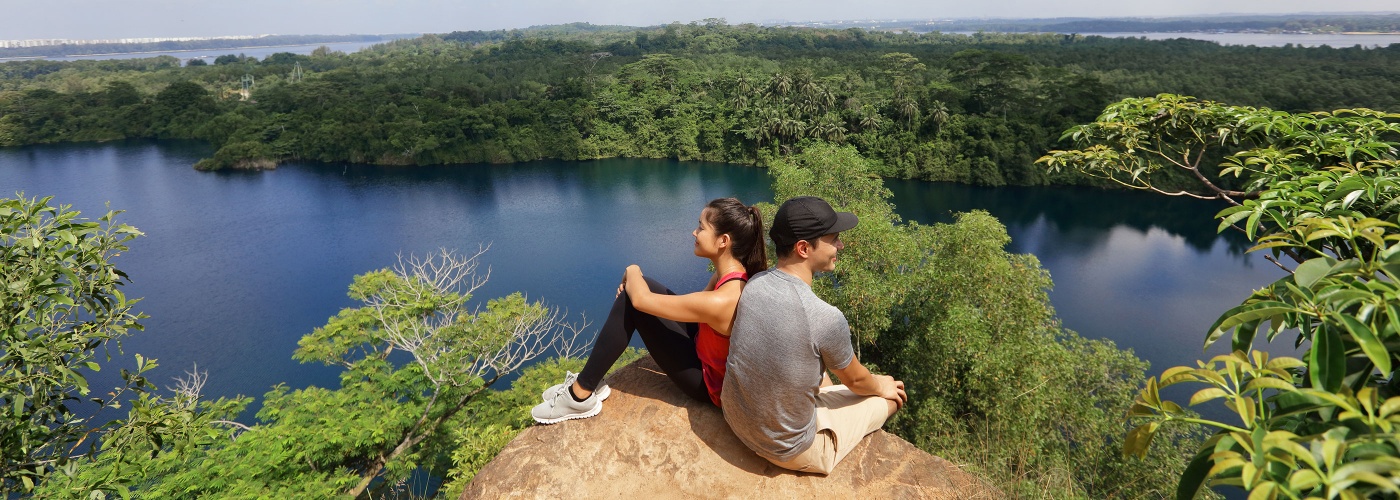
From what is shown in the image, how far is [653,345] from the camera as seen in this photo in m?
2.66

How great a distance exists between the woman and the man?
15 cm

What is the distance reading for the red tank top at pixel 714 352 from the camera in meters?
2.35

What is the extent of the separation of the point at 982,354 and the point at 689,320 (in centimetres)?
726

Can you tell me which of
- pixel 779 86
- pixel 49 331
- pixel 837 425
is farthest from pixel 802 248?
pixel 779 86

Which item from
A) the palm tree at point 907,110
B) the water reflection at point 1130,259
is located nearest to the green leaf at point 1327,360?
the water reflection at point 1130,259

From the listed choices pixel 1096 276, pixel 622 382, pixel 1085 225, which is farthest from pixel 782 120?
pixel 622 382

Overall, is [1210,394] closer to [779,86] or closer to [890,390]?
[890,390]

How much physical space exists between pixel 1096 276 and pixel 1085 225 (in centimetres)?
643

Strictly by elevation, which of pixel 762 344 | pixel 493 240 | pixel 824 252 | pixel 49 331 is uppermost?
pixel 824 252

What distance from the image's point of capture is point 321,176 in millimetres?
35938

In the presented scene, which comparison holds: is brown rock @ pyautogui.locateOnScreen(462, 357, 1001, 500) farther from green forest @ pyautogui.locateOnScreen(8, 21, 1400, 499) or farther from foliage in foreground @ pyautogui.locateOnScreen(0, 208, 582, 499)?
foliage in foreground @ pyautogui.locateOnScreen(0, 208, 582, 499)

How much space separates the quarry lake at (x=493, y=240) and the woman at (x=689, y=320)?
13216 millimetres

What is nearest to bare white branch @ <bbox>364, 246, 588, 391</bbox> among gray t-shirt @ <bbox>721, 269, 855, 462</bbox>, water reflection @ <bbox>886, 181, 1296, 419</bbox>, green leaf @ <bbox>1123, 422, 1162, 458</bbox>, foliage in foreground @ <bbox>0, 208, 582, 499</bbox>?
foliage in foreground @ <bbox>0, 208, 582, 499</bbox>

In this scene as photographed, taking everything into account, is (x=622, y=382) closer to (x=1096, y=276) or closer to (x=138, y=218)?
(x=1096, y=276)
